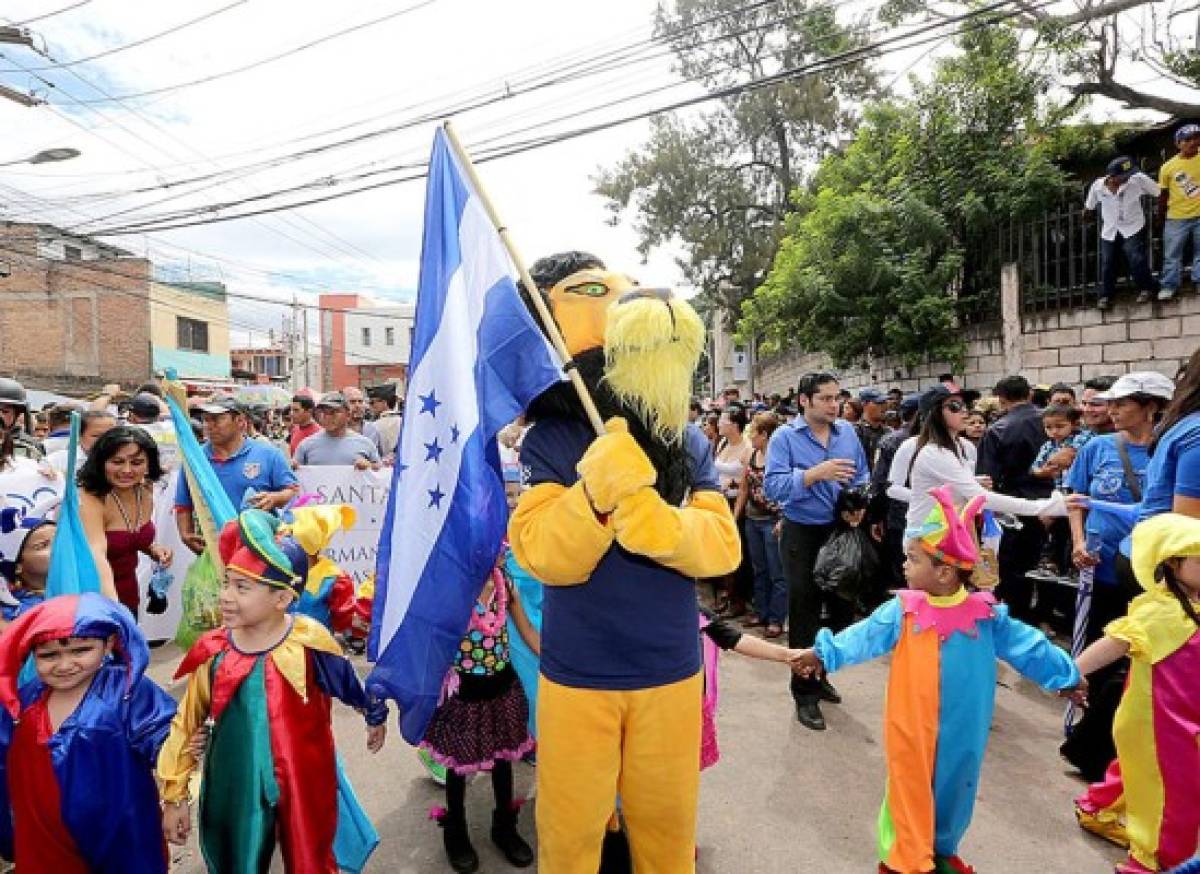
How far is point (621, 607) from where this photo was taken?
2.00 meters

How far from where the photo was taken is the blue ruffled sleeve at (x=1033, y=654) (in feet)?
8.68

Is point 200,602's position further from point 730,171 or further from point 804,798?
point 730,171

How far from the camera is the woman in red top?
3.54 m

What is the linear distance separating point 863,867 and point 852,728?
138 cm

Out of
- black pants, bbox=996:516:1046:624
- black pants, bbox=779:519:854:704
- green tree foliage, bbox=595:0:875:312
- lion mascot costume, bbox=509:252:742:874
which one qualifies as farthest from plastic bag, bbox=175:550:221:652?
green tree foliage, bbox=595:0:875:312

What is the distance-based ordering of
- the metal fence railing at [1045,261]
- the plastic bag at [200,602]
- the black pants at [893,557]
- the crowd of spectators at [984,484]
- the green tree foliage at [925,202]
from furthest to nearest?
the green tree foliage at [925,202]
the metal fence railing at [1045,261]
the black pants at [893,557]
the crowd of spectators at [984,484]
the plastic bag at [200,602]

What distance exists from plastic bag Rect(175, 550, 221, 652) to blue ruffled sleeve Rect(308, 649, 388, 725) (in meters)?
0.86

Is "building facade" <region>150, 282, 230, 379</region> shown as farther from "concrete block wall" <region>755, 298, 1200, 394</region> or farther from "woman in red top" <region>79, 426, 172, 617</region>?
"woman in red top" <region>79, 426, 172, 617</region>

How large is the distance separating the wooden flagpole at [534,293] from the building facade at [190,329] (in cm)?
3067

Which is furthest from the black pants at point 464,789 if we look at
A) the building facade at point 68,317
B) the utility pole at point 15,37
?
the building facade at point 68,317

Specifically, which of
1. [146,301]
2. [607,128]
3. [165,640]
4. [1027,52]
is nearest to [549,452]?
[165,640]

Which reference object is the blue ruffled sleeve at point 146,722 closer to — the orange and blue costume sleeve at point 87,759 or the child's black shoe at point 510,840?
the orange and blue costume sleeve at point 87,759

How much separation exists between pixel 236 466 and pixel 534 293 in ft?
12.1

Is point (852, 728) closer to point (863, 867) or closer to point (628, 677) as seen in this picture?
point (863, 867)
